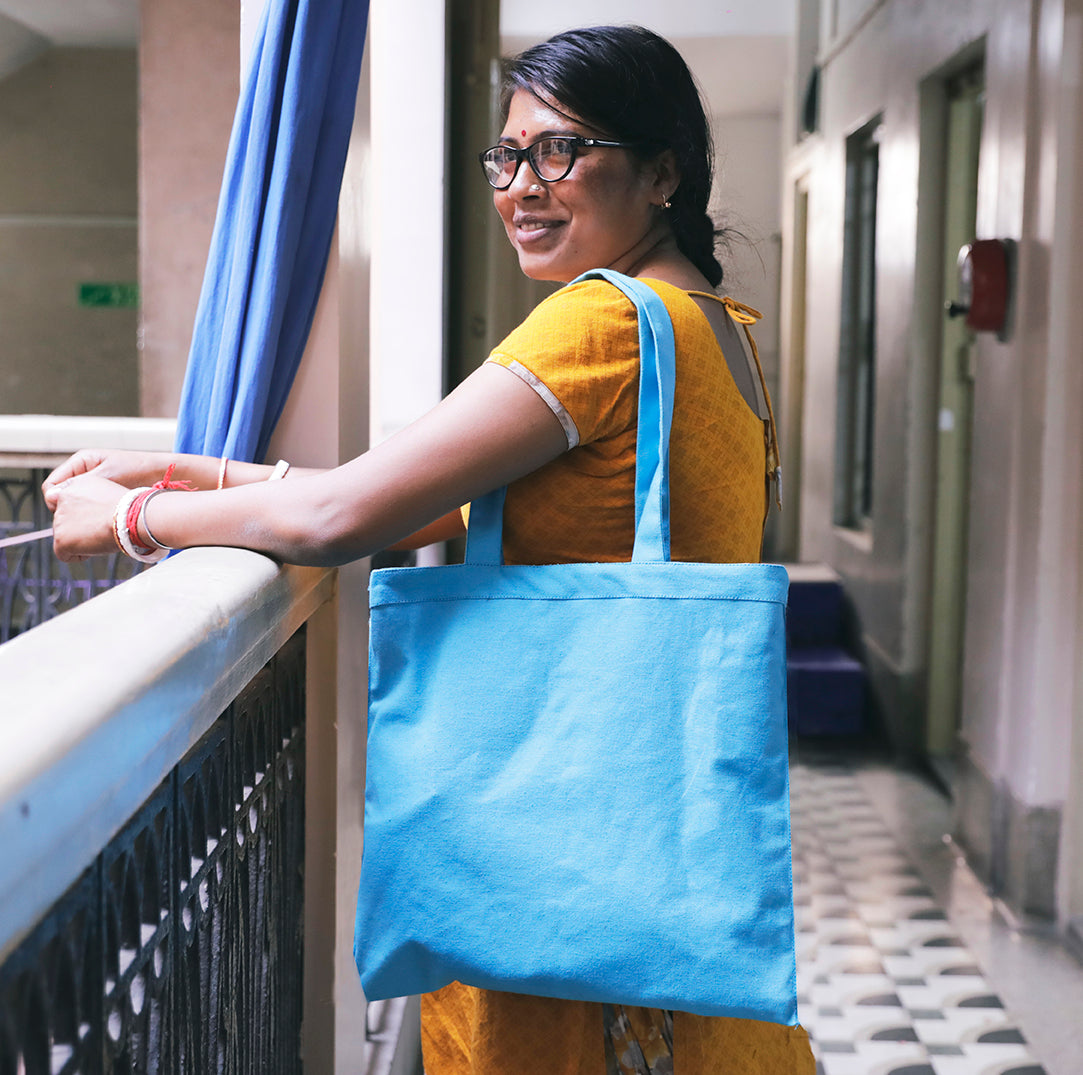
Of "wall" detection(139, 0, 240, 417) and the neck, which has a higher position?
"wall" detection(139, 0, 240, 417)

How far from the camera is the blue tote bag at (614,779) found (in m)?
0.89

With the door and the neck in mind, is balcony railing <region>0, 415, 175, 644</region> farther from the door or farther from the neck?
the door

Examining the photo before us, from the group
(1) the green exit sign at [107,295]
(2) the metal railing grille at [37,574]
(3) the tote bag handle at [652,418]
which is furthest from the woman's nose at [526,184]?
(1) the green exit sign at [107,295]

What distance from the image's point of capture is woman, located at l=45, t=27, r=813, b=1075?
92 cm

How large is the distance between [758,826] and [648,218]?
0.59m

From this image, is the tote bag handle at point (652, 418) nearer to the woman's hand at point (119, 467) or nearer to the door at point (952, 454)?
the woman's hand at point (119, 467)

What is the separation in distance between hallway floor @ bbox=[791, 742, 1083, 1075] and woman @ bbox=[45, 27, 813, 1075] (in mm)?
1459

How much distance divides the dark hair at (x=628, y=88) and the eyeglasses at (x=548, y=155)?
0.07ft

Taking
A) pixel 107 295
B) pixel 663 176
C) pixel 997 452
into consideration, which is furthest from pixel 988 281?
pixel 107 295

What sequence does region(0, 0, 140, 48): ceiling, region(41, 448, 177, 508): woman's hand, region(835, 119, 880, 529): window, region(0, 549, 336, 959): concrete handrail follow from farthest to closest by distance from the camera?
1. region(835, 119, 880, 529): window
2. region(0, 0, 140, 48): ceiling
3. region(41, 448, 177, 508): woman's hand
4. region(0, 549, 336, 959): concrete handrail

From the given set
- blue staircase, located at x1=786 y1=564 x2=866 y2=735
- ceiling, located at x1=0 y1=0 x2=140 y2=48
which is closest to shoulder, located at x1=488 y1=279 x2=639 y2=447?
blue staircase, located at x1=786 y1=564 x2=866 y2=735

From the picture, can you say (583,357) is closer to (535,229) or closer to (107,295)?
(535,229)

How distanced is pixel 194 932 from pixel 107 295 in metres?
4.41

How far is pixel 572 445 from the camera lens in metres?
0.93
